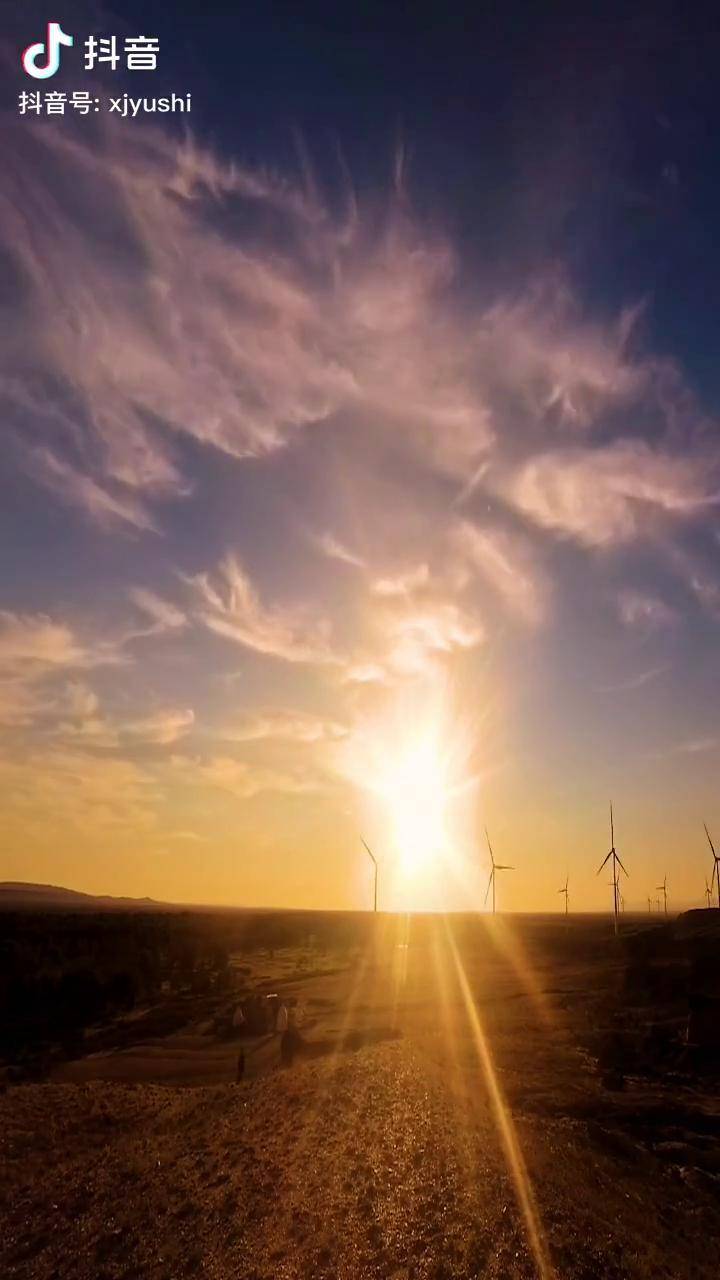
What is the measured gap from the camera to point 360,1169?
81.9 ft

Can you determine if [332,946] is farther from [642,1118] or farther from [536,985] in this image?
[642,1118]

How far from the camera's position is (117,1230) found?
2258 cm

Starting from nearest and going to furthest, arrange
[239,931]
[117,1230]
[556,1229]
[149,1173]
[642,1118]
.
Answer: [556,1229] < [117,1230] < [149,1173] < [642,1118] < [239,931]

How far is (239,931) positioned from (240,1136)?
14014cm

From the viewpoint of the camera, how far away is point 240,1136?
29516 millimetres

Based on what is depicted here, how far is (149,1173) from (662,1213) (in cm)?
1489

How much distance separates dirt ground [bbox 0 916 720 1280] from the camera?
20.4m

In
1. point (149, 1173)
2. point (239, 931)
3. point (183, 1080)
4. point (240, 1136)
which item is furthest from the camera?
point (239, 931)

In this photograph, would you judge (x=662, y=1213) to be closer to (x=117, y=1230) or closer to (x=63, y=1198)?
(x=117, y=1230)

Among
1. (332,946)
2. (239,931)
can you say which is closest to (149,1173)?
(332,946)

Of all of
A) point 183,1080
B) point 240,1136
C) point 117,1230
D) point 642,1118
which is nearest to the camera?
point 117,1230

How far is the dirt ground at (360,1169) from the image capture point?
20.4 metres

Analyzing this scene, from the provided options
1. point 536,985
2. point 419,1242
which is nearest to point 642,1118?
point 419,1242

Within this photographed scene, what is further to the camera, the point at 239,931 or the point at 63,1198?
the point at 239,931
